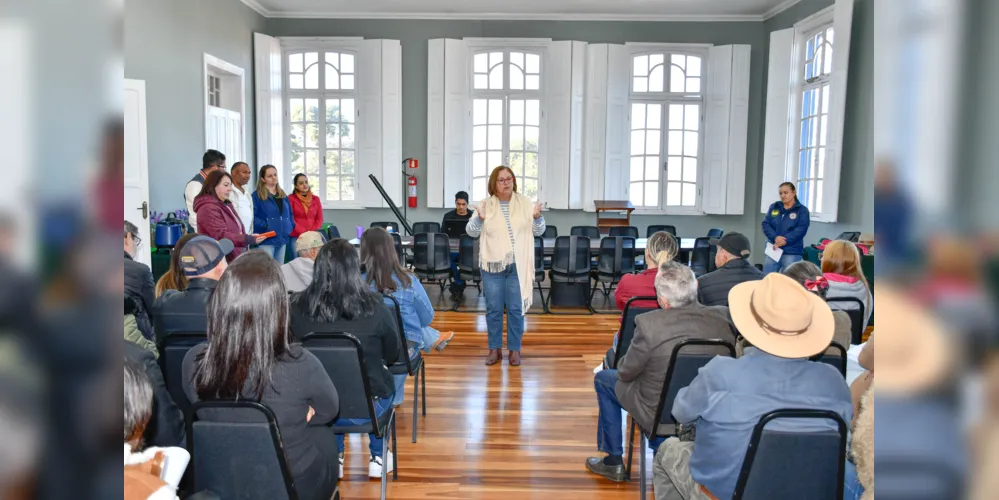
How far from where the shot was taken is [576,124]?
10.7m

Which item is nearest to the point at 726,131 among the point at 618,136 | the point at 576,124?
the point at 618,136

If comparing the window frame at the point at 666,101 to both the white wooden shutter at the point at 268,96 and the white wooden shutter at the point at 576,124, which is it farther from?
the white wooden shutter at the point at 268,96

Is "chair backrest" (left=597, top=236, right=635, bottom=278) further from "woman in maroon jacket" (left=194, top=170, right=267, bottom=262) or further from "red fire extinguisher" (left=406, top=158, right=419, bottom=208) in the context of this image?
"red fire extinguisher" (left=406, top=158, right=419, bottom=208)

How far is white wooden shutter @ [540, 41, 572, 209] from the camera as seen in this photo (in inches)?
416

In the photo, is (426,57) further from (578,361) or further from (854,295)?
(854,295)

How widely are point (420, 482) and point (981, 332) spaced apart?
298cm

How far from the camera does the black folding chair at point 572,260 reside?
6848 mm

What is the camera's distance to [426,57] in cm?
1070

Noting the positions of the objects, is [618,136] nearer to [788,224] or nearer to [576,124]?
[576,124]

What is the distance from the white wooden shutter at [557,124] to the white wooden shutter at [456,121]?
1.26 meters

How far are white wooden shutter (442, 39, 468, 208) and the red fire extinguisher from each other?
1.57 ft

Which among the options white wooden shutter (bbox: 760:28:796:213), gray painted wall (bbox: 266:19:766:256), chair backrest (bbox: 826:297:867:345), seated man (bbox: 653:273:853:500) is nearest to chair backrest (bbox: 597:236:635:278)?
chair backrest (bbox: 826:297:867:345)

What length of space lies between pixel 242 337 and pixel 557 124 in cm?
926

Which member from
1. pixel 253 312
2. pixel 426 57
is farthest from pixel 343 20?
pixel 253 312
